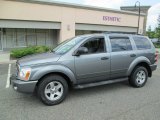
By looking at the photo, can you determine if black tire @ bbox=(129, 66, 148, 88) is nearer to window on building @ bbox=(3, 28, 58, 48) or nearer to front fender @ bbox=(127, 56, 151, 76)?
front fender @ bbox=(127, 56, 151, 76)

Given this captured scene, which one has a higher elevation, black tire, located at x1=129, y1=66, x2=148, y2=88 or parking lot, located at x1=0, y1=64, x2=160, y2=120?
black tire, located at x1=129, y1=66, x2=148, y2=88

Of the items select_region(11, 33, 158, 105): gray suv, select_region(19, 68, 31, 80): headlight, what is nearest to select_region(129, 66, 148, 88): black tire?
select_region(11, 33, 158, 105): gray suv

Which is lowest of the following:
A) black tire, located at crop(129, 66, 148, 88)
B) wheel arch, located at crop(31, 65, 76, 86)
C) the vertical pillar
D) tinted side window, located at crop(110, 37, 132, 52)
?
black tire, located at crop(129, 66, 148, 88)

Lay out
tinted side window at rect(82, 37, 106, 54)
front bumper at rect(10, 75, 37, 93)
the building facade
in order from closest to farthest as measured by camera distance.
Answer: front bumper at rect(10, 75, 37, 93) → tinted side window at rect(82, 37, 106, 54) → the building facade

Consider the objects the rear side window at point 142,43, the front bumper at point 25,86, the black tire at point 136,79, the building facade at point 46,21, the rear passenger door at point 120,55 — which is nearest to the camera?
the front bumper at point 25,86

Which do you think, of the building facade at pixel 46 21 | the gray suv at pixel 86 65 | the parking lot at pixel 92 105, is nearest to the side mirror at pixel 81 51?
the gray suv at pixel 86 65

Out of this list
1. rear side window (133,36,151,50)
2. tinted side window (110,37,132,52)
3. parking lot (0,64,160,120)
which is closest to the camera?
parking lot (0,64,160,120)

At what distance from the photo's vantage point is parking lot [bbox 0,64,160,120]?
153 inches

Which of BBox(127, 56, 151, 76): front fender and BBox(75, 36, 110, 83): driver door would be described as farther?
BBox(127, 56, 151, 76): front fender

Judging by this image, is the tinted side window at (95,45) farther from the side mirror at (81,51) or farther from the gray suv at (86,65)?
the side mirror at (81,51)

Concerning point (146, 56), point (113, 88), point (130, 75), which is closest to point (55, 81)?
point (113, 88)

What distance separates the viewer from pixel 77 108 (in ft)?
14.1

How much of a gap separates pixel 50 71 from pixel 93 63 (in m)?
1.25

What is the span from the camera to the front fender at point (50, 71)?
4242 millimetres
